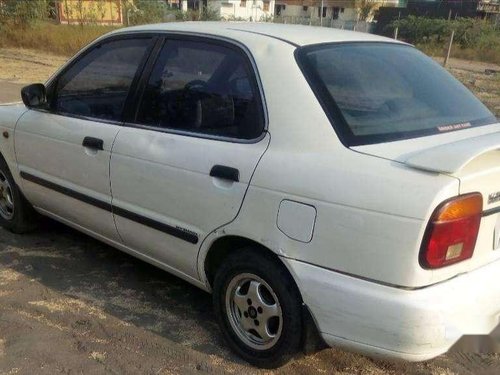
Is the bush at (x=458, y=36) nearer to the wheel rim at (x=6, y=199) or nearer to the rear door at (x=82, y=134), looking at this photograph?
the wheel rim at (x=6, y=199)

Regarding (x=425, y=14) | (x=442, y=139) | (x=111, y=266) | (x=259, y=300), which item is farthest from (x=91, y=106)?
(x=425, y=14)

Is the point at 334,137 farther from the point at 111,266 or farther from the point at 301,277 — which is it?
the point at 111,266

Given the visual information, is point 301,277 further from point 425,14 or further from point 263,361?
point 425,14

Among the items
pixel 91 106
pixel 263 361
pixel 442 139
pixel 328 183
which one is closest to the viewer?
pixel 328 183

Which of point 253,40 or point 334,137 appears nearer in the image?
point 334,137

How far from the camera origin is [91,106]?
355 centimetres

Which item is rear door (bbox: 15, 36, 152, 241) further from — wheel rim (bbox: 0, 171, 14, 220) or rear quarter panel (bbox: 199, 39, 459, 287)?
rear quarter panel (bbox: 199, 39, 459, 287)

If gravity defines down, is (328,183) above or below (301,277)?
above

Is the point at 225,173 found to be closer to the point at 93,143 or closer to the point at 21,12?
the point at 93,143

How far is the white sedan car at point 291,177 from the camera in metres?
2.14

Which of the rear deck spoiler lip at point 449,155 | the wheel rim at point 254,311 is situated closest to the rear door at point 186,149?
the wheel rim at point 254,311

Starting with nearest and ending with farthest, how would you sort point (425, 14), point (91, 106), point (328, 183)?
point (328, 183) → point (91, 106) → point (425, 14)

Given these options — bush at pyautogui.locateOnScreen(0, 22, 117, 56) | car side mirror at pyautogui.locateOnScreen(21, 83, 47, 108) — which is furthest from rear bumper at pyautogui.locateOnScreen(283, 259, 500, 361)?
bush at pyautogui.locateOnScreen(0, 22, 117, 56)

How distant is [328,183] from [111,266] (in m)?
2.22
